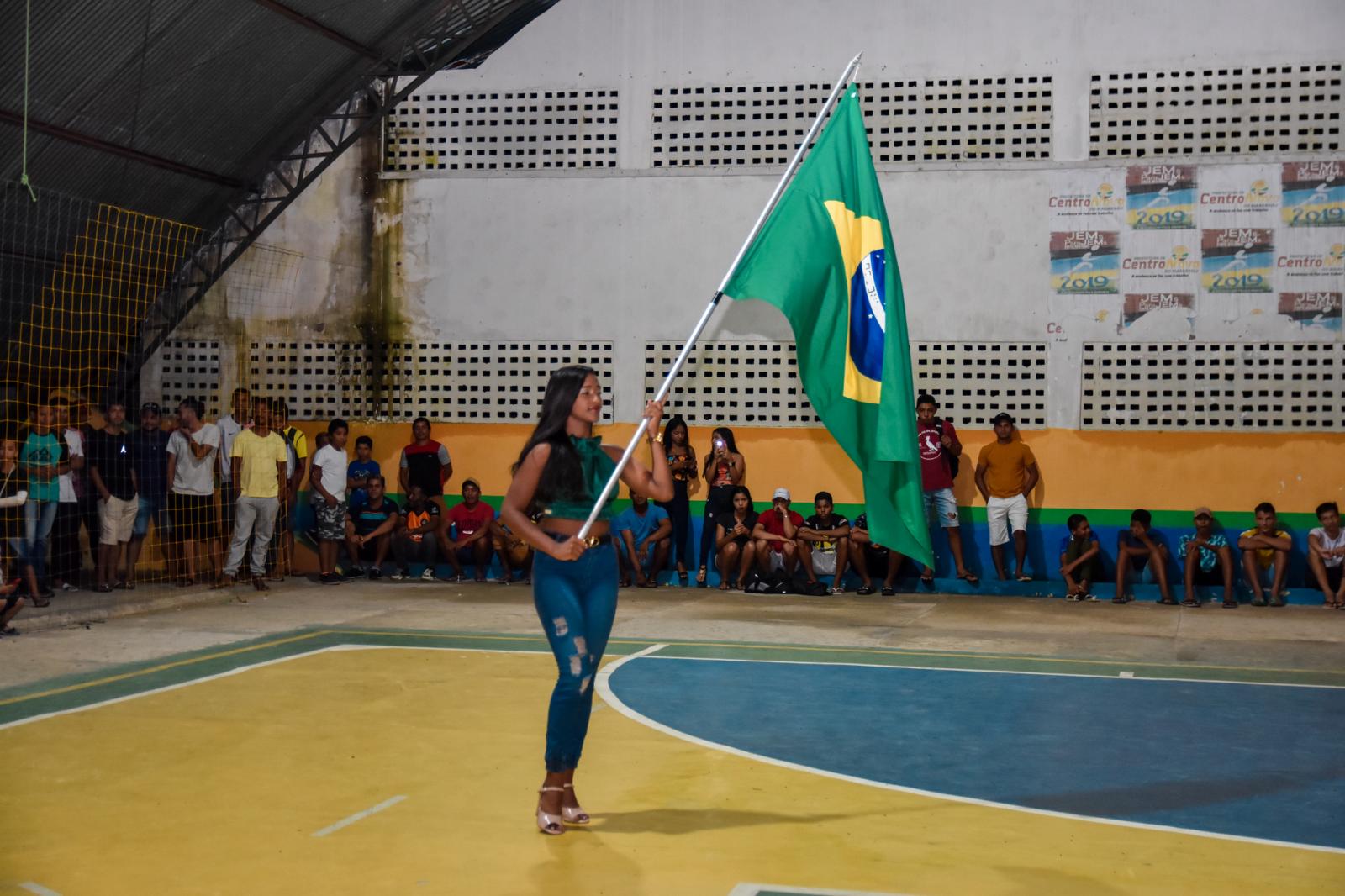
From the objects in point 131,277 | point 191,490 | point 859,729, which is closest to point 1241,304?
point 859,729

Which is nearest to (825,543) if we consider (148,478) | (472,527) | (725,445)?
(725,445)

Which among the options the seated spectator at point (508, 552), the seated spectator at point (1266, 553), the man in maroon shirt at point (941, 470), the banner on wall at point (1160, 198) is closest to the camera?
the seated spectator at point (1266, 553)

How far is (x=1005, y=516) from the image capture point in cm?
1645

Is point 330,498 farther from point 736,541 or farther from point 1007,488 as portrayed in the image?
point 1007,488

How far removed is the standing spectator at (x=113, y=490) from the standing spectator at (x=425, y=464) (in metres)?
3.32

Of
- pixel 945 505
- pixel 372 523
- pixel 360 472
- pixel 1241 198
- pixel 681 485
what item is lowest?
pixel 372 523

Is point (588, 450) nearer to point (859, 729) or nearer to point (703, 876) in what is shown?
point (703, 876)

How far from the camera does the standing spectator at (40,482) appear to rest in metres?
14.0

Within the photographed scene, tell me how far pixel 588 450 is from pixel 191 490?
10761 millimetres

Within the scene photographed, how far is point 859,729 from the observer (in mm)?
8758

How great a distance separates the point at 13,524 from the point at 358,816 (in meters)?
9.31

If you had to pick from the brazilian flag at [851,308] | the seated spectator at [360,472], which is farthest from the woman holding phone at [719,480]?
the brazilian flag at [851,308]

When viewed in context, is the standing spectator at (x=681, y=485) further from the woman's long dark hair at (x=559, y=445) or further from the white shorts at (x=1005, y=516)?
the woman's long dark hair at (x=559, y=445)

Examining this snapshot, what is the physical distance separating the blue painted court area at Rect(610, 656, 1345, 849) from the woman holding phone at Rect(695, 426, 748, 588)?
5574 mm
